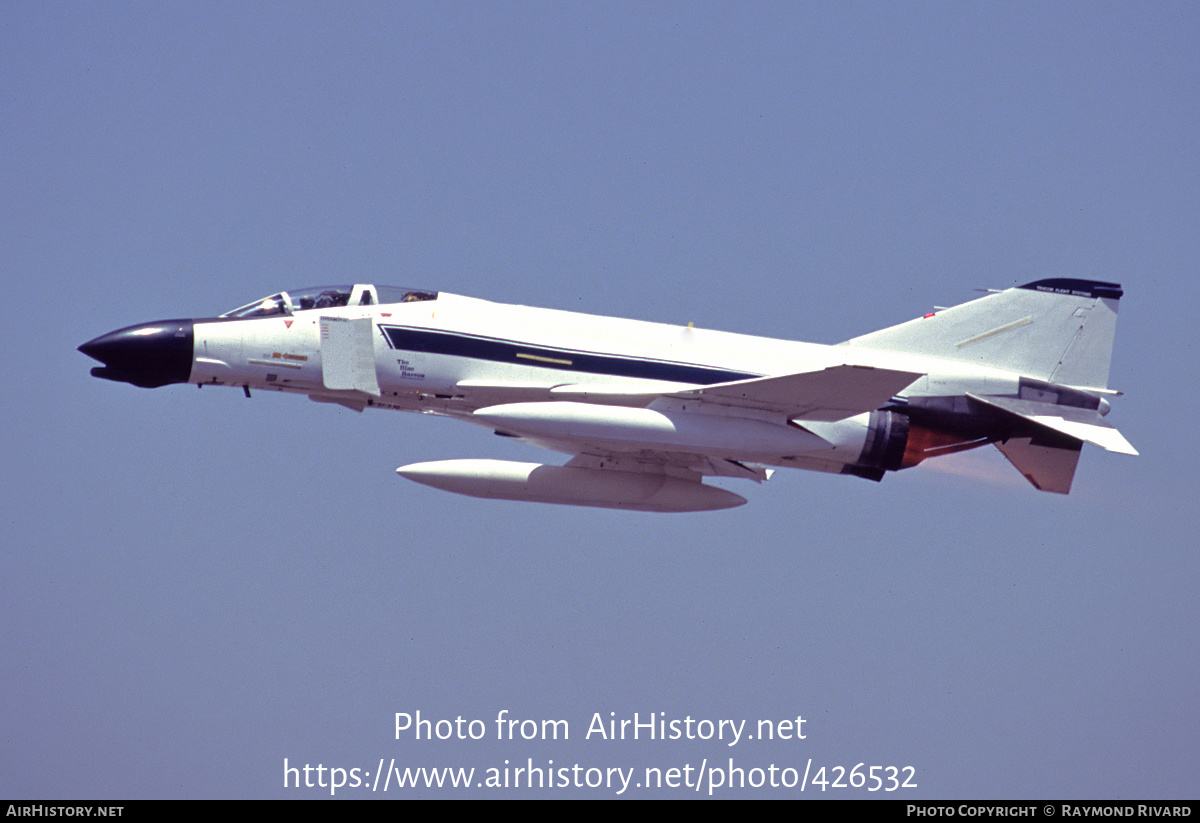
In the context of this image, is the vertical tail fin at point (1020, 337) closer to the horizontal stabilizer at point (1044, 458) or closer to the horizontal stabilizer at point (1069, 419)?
the horizontal stabilizer at point (1069, 419)

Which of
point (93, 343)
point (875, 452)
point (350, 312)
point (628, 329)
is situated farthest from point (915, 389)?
point (93, 343)

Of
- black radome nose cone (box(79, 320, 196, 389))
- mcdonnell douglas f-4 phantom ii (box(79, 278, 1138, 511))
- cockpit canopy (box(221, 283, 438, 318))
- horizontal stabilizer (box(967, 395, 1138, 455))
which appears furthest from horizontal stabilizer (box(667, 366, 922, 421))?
black radome nose cone (box(79, 320, 196, 389))

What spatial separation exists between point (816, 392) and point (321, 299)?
24.0 feet

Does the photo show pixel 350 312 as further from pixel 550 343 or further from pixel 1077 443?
pixel 1077 443

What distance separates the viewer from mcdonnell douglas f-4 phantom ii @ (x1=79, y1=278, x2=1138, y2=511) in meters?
20.1

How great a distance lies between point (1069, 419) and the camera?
22.2 metres

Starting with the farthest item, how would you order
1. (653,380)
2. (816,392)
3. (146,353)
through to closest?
(653,380)
(146,353)
(816,392)

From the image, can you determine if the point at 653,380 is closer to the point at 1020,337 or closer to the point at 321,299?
the point at 321,299

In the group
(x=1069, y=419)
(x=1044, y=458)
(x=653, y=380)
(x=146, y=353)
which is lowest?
(x=1044, y=458)

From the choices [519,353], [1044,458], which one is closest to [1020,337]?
[1044,458]

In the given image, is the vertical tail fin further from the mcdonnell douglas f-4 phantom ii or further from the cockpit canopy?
the cockpit canopy

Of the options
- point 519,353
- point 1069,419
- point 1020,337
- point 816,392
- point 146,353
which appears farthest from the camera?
point 1020,337

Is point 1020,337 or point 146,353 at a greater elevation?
point 1020,337

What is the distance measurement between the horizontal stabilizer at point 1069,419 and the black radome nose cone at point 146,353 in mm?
11861
